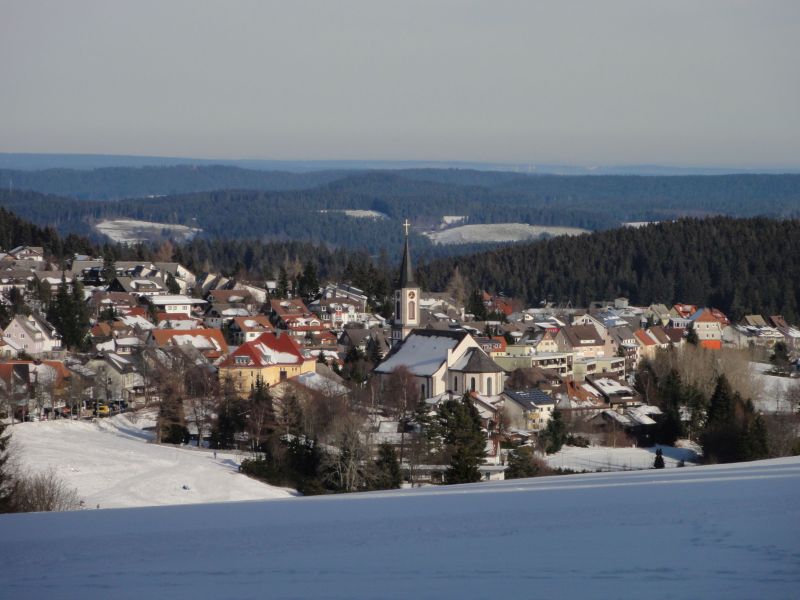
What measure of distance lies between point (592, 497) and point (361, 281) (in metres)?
69.2

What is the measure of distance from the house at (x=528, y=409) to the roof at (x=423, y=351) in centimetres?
273

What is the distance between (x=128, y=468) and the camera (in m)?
28.5

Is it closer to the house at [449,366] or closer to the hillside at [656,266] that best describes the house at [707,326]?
the hillside at [656,266]

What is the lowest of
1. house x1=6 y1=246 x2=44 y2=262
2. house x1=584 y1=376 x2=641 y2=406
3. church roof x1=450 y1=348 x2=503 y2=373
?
house x1=584 y1=376 x2=641 y2=406

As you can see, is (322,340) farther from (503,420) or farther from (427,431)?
(427,431)

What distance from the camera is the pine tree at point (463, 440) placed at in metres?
27.1

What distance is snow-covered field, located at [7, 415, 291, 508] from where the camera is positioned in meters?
25.6

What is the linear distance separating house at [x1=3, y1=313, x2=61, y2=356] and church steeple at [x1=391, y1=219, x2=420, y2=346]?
577 inches

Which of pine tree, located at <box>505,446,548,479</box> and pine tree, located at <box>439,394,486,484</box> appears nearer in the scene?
pine tree, located at <box>439,394,486,484</box>

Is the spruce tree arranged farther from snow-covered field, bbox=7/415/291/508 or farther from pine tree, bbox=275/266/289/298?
pine tree, bbox=275/266/289/298

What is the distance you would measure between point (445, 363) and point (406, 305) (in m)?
5.94

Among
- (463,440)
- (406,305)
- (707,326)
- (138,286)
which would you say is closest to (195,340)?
(406,305)

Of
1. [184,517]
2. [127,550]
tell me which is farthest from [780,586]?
A: [184,517]

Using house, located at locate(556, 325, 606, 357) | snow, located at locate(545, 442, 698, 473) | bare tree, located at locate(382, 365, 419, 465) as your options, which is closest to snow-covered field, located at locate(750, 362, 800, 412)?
snow, located at locate(545, 442, 698, 473)
